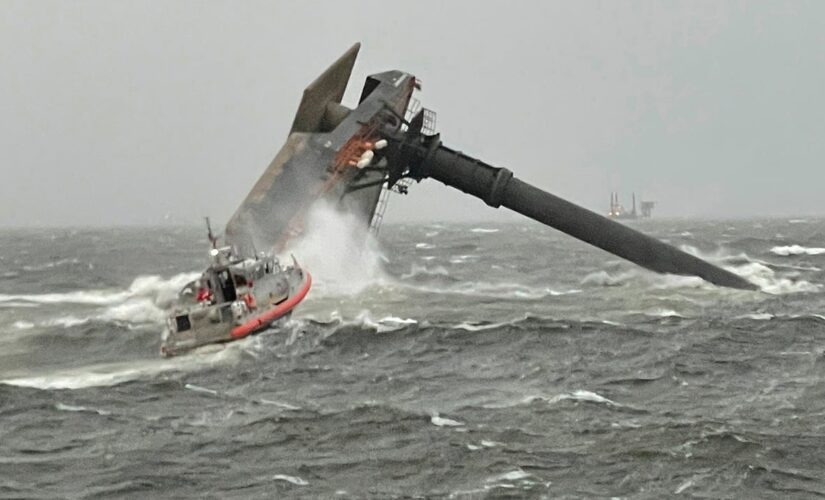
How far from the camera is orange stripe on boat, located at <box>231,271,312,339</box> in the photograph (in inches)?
1341

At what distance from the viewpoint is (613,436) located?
21.2 metres

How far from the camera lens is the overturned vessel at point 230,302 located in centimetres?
3372

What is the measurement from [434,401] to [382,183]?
2768 centimetres

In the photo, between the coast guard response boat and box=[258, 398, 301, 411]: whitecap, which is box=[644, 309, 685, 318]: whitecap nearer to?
the coast guard response boat

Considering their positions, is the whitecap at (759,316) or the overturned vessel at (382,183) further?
the overturned vessel at (382,183)

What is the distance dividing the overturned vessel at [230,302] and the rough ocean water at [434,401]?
68 centimetres

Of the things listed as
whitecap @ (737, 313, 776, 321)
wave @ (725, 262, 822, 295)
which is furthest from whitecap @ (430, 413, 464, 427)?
wave @ (725, 262, 822, 295)

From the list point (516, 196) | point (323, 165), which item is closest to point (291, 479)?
point (516, 196)

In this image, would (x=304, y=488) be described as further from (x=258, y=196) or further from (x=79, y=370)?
(x=258, y=196)

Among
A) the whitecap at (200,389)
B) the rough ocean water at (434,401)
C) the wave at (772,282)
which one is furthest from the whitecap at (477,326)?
the wave at (772,282)

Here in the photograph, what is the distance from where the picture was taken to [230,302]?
35.2 meters

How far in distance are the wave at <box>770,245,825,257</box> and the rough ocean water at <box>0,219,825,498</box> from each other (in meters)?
38.7

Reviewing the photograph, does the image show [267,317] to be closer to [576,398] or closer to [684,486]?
[576,398]

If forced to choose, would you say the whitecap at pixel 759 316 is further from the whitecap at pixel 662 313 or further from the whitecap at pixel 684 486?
the whitecap at pixel 684 486
